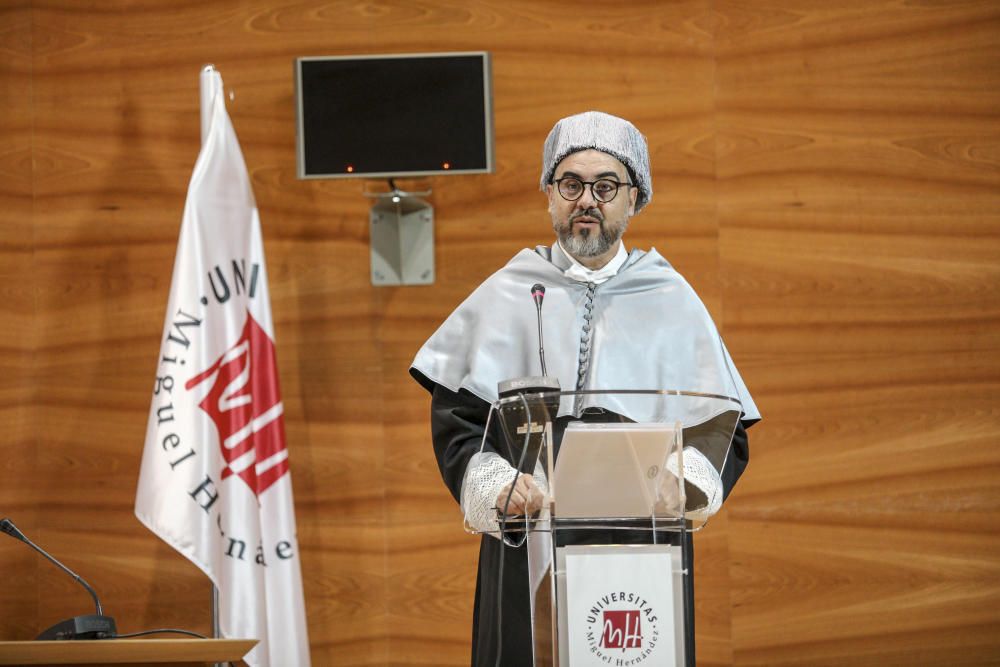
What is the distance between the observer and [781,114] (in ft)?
13.9

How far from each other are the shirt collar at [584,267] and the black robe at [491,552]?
14.7 inches

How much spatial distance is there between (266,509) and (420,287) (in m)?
0.94

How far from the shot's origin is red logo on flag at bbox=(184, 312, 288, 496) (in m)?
3.67

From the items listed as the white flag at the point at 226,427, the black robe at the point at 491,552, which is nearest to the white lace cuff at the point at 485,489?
the black robe at the point at 491,552

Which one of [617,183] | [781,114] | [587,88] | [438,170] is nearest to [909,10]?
[781,114]

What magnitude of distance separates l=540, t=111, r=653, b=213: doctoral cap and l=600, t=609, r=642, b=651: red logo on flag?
3.94ft

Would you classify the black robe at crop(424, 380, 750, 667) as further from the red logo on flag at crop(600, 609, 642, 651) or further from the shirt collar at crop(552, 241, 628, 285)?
the shirt collar at crop(552, 241, 628, 285)

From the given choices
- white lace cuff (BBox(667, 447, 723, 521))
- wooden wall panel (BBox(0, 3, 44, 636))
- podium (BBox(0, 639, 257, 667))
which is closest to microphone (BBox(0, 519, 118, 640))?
podium (BBox(0, 639, 257, 667))

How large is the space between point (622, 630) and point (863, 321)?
8.55 feet

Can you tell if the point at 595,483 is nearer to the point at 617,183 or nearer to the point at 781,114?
the point at 617,183

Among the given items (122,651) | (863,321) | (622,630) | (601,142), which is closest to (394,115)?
(601,142)

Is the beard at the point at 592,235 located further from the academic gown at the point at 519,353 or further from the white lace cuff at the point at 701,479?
the white lace cuff at the point at 701,479

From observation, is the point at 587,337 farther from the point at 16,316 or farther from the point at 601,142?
the point at 16,316

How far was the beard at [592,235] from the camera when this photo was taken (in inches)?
107
